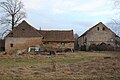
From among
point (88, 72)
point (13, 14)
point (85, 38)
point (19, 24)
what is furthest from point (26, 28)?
point (88, 72)

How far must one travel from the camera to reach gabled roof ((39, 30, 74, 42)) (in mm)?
74812

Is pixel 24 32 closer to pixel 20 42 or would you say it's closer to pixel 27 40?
pixel 27 40

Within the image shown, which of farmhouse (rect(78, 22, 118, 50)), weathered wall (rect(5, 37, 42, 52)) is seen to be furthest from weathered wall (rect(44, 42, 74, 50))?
farmhouse (rect(78, 22, 118, 50))

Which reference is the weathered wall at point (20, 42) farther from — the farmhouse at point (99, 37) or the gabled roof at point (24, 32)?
the farmhouse at point (99, 37)

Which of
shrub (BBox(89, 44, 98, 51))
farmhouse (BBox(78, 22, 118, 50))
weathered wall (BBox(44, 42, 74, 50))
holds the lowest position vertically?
shrub (BBox(89, 44, 98, 51))

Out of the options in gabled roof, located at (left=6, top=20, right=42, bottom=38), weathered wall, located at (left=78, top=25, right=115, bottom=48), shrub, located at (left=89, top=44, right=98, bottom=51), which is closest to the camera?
shrub, located at (left=89, top=44, right=98, bottom=51)

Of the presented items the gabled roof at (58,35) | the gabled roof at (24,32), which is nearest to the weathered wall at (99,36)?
the gabled roof at (58,35)

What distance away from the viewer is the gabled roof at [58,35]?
245 feet

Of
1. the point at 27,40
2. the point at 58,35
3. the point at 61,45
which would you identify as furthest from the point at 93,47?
the point at 27,40

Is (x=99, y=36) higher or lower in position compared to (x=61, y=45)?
higher

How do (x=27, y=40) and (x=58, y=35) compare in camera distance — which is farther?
(x=58, y=35)

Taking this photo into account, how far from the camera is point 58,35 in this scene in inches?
3002

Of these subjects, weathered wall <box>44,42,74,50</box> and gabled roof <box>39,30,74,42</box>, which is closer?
weathered wall <box>44,42,74,50</box>

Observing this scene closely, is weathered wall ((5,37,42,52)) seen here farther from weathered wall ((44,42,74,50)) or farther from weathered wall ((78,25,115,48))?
weathered wall ((78,25,115,48))
